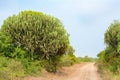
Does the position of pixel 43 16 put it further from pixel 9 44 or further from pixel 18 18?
pixel 9 44

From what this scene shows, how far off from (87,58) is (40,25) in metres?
99.6

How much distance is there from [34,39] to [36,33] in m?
0.65

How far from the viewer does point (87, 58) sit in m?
134

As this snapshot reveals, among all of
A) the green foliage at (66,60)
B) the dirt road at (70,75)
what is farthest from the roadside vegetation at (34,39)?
the green foliage at (66,60)

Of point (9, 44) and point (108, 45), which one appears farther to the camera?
point (108, 45)

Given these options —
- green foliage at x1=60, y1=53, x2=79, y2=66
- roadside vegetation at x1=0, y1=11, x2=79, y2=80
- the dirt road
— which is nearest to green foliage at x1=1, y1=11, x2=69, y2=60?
roadside vegetation at x1=0, y1=11, x2=79, y2=80

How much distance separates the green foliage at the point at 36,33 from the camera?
3466cm

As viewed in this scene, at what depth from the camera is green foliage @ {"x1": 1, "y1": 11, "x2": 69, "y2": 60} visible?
34656 mm

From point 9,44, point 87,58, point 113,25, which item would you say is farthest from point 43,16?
point 87,58

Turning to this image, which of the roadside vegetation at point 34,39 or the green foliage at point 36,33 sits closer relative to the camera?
the roadside vegetation at point 34,39

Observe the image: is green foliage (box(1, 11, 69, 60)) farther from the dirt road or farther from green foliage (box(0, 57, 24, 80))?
green foliage (box(0, 57, 24, 80))

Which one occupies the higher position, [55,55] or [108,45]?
[108,45]

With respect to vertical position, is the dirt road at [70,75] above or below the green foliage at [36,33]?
below

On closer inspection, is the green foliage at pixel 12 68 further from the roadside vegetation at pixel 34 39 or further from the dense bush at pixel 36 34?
the dense bush at pixel 36 34
